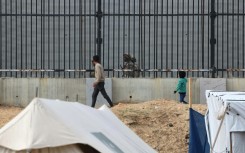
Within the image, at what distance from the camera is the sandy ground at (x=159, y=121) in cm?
1762

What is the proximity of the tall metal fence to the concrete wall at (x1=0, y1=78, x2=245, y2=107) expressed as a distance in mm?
686

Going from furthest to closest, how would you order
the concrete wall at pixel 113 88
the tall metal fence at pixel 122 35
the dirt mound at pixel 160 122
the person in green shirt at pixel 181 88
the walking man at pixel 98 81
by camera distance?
the tall metal fence at pixel 122 35
the concrete wall at pixel 113 88
the person in green shirt at pixel 181 88
the walking man at pixel 98 81
the dirt mound at pixel 160 122

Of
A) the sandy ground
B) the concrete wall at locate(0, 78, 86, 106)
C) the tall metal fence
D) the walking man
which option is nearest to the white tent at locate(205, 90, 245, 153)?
the sandy ground

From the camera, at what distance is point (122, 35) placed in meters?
22.2

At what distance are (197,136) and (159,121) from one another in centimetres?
226

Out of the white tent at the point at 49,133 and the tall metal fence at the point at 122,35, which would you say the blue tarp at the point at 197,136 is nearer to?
the tall metal fence at the point at 122,35

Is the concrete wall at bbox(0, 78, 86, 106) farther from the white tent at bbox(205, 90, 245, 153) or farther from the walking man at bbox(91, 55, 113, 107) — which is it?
the white tent at bbox(205, 90, 245, 153)

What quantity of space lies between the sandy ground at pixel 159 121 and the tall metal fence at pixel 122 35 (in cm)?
259

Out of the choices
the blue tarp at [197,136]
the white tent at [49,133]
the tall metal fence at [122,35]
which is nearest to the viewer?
the white tent at [49,133]

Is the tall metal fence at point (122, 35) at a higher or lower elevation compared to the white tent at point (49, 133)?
higher

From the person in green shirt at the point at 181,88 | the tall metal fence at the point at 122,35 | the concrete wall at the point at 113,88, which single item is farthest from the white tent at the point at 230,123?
the tall metal fence at the point at 122,35

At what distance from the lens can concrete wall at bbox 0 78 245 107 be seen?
824 inches

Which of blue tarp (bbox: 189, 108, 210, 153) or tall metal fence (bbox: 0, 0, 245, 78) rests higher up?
tall metal fence (bbox: 0, 0, 245, 78)

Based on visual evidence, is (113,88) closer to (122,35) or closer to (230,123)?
Result: (122,35)
